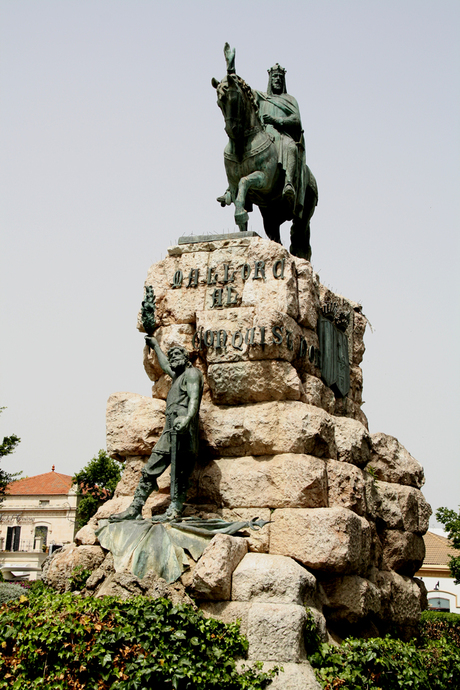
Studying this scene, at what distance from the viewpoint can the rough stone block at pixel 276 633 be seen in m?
7.73

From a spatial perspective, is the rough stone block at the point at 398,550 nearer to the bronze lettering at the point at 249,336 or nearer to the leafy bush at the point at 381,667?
the leafy bush at the point at 381,667

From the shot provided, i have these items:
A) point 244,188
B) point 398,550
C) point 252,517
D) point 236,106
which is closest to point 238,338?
point 252,517

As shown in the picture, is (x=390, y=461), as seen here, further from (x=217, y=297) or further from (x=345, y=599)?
(x=217, y=297)

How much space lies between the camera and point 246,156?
11.0 m

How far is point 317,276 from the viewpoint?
11.2m

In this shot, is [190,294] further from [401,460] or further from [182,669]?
[182,669]

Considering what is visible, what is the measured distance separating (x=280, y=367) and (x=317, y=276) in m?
2.16

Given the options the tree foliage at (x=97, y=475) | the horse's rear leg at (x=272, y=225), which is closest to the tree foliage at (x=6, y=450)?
the tree foliage at (x=97, y=475)

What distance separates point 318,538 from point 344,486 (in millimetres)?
1019

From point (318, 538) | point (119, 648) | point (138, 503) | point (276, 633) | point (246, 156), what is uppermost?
point (246, 156)

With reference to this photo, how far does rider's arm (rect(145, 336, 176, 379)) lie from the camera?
973 centimetres

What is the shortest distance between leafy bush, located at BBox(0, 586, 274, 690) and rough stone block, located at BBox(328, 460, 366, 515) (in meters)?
2.26

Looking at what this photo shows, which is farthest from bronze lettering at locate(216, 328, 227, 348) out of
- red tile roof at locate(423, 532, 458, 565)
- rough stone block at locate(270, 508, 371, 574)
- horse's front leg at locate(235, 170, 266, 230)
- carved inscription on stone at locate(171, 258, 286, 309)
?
red tile roof at locate(423, 532, 458, 565)

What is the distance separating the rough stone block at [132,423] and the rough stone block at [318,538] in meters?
Result: 1.91
